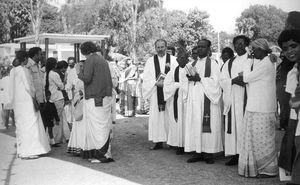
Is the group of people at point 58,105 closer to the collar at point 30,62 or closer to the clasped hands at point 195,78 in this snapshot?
the collar at point 30,62

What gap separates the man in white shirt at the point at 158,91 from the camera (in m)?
9.55

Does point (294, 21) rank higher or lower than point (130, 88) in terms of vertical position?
higher

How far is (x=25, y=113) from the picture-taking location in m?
9.05

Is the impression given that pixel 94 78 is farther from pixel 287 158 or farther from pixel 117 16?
pixel 117 16

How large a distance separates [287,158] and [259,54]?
5.95 ft

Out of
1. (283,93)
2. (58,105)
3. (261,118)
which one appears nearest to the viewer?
(283,93)

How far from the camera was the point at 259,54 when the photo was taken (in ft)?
22.3

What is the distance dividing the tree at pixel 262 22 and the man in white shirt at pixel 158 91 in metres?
63.9

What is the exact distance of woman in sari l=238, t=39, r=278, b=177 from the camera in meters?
6.69

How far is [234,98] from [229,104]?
152 mm

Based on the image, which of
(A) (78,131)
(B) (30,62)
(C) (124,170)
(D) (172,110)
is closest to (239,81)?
(D) (172,110)

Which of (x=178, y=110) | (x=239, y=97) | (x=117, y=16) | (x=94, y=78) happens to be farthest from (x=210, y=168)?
(x=117, y=16)

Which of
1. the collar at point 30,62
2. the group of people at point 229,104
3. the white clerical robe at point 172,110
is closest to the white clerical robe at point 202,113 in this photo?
the group of people at point 229,104

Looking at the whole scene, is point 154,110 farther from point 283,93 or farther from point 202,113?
point 283,93
